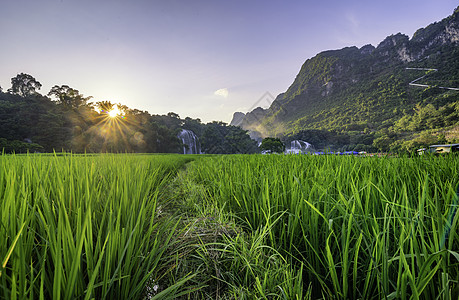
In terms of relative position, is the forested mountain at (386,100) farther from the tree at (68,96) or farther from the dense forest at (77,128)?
the tree at (68,96)

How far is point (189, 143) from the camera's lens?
39.6 m

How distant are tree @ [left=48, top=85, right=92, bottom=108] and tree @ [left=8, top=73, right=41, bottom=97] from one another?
1123 cm

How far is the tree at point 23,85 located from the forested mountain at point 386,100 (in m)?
63.9

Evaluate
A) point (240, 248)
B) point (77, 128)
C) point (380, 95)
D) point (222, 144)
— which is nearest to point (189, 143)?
point (222, 144)

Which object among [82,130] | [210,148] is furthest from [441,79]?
[82,130]

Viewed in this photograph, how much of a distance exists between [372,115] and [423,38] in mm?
45771

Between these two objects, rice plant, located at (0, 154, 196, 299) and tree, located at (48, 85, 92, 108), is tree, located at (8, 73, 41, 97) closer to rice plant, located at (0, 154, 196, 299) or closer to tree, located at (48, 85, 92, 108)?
tree, located at (48, 85, 92, 108)

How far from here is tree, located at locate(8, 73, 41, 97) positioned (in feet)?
134

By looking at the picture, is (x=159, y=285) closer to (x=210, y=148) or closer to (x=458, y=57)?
(x=210, y=148)

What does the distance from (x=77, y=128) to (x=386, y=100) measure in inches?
2779

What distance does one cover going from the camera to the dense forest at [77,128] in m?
23.2

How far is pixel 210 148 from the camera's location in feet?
138

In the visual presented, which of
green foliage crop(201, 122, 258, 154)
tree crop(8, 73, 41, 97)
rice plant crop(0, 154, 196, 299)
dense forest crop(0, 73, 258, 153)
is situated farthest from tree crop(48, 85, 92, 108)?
rice plant crop(0, 154, 196, 299)

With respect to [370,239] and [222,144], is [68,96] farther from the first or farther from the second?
[370,239]
